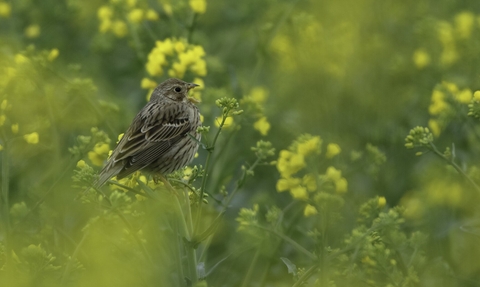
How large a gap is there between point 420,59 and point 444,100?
168 centimetres

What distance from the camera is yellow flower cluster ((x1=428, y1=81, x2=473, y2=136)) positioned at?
6.28m

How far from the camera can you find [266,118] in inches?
280

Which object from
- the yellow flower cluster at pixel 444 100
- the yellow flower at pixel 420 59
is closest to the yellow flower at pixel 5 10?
the yellow flower at pixel 420 59

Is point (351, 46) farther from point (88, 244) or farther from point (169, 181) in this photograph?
point (88, 244)

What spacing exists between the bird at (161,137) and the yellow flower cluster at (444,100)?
165cm

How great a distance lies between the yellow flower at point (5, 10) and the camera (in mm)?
8586

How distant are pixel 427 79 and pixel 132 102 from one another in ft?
8.50

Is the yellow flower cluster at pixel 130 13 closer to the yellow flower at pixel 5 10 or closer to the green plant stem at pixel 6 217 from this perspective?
the yellow flower at pixel 5 10

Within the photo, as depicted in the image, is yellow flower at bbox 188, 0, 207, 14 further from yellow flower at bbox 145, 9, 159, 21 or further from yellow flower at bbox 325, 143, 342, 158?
yellow flower at bbox 325, 143, 342, 158

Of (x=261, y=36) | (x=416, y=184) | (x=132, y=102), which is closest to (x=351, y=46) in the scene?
(x=261, y=36)

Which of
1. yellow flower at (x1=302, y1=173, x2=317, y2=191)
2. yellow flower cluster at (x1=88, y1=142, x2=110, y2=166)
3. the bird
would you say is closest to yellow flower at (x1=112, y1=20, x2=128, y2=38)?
the bird

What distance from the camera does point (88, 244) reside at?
4.75m

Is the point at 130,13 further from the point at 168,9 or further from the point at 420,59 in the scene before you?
the point at 420,59

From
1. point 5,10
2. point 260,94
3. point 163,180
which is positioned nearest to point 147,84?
point 260,94
